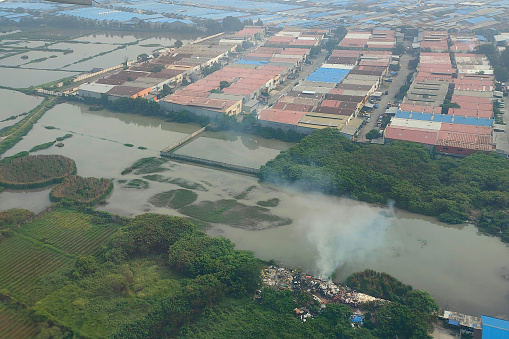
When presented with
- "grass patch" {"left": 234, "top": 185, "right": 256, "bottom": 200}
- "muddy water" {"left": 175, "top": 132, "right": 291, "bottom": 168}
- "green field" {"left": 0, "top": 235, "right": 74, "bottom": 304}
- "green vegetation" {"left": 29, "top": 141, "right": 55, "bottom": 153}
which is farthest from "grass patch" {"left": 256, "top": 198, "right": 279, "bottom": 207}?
"green vegetation" {"left": 29, "top": 141, "right": 55, "bottom": 153}

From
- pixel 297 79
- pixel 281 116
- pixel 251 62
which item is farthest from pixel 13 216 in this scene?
pixel 251 62

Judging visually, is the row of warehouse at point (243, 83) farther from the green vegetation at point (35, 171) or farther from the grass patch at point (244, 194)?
the green vegetation at point (35, 171)

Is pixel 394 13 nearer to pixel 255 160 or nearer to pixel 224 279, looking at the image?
pixel 255 160

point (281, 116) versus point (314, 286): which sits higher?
point (281, 116)

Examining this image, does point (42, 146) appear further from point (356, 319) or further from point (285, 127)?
point (356, 319)

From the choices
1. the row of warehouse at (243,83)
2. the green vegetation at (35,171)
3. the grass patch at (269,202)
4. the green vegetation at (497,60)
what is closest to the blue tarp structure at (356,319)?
the grass patch at (269,202)

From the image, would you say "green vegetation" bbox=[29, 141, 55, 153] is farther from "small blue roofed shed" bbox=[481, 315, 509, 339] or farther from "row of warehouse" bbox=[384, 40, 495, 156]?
"small blue roofed shed" bbox=[481, 315, 509, 339]

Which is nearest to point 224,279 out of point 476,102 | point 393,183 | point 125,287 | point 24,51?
point 125,287
